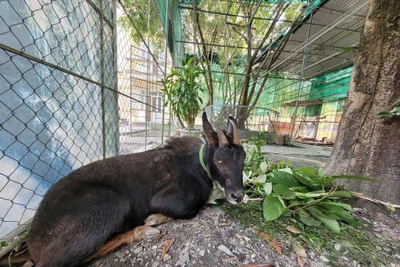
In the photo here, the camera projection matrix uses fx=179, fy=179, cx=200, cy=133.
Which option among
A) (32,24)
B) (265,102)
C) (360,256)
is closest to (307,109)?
(265,102)

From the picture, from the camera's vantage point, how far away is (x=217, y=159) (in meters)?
1.99

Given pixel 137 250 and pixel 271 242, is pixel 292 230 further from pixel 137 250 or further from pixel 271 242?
pixel 137 250

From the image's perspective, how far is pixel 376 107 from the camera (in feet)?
6.86

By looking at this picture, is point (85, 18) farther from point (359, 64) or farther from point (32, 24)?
point (359, 64)

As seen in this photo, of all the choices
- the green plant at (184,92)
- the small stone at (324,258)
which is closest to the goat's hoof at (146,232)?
the small stone at (324,258)

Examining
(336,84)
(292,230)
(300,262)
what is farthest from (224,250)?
(336,84)

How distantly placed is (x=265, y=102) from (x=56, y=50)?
52.5 feet

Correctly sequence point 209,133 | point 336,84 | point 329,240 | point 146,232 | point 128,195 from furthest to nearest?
point 336,84
point 209,133
point 128,195
point 146,232
point 329,240

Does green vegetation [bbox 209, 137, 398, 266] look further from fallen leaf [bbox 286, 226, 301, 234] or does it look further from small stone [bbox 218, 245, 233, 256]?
small stone [bbox 218, 245, 233, 256]

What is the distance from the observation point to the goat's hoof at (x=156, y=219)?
6.39ft

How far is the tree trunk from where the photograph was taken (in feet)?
6.46

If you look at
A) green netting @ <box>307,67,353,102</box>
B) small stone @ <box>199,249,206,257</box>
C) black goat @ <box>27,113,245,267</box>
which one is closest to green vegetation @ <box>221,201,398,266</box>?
black goat @ <box>27,113,245,267</box>

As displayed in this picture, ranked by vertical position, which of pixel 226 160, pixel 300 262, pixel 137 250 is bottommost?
pixel 137 250

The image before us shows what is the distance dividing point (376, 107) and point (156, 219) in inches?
112
